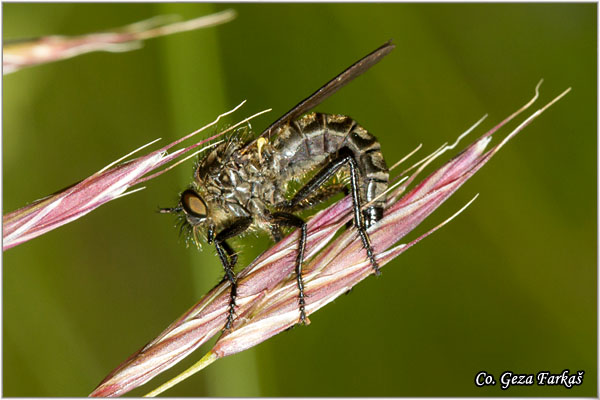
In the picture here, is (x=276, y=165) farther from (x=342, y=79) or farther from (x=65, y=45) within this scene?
(x=65, y=45)

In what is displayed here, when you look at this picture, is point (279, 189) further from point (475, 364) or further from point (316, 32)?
point (475, 364)

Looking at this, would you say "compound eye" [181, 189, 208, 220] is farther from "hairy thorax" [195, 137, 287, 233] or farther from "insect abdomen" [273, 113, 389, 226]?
"insect abdomen" [273, 113, 389, 226]

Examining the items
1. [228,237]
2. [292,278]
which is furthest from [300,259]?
[228,237]

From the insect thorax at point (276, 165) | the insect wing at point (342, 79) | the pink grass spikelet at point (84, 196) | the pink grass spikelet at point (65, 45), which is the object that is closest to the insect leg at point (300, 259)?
the insect thorax at point (276, 165)

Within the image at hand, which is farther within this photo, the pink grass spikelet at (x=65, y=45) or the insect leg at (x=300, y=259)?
the insect leg at (x=300, y=259)

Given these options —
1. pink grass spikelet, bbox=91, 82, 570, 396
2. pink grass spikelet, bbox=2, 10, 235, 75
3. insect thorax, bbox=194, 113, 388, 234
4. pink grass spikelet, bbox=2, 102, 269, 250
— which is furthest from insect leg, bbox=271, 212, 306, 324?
pink grass spikelet, bbox=2, 10, 235, 75

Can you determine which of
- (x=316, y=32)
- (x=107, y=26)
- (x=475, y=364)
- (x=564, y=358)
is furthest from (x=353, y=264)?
(x=107, y=26)

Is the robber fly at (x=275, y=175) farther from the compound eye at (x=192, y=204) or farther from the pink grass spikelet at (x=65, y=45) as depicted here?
the pink grass spikelet at (x=65, y=45)
